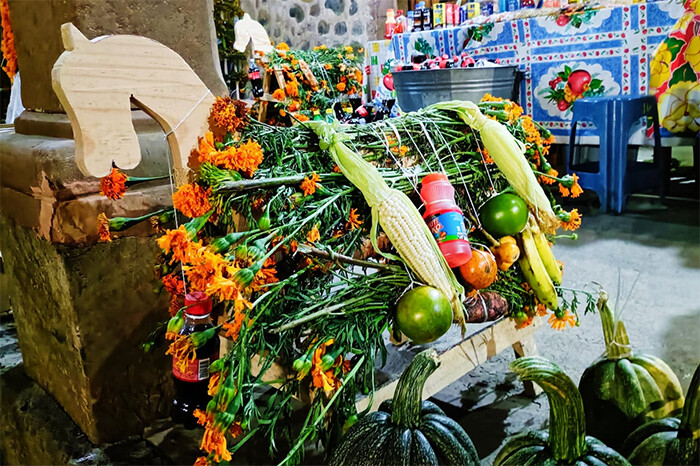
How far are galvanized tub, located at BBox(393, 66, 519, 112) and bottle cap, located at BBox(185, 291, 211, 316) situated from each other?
298cm

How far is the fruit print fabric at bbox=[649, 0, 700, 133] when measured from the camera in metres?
3.68

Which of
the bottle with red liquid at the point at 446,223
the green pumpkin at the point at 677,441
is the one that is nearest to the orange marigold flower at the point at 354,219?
the bottle with red liquid at the point at 446,223

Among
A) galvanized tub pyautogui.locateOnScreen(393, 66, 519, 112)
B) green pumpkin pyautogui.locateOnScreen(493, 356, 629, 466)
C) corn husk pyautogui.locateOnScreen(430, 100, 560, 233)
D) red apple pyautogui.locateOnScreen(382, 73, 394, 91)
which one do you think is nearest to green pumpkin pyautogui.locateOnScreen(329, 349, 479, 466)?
green pumpkin pyautogui.locateOnScreen(493, 356, 629, 466)

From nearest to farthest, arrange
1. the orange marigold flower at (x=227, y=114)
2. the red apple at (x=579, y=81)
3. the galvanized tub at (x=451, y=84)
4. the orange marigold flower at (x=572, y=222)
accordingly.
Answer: the orange marigold flower at (x=227, y=114) → the orange marigold flower at (x=572, y=222) → the galvanized tub at (x=451, y=84) → the red apple at (x=579, y=81)

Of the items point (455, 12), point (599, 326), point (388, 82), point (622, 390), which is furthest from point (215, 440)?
point (455, 12)

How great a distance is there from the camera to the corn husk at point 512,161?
5.28ft

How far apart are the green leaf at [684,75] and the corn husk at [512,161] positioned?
9.17 feet

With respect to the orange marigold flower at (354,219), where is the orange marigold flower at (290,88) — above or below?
above

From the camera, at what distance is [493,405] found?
77.2 inches

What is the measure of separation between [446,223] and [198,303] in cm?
62

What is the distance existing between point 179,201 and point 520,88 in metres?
4.00

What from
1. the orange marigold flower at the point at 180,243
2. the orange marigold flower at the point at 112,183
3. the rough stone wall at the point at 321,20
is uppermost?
the rough stone wall at the point at 321,20

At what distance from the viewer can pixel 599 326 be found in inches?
97.7

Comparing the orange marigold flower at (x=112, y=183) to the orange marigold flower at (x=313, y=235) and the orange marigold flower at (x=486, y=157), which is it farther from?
the orange marigold flower at (x=486, y=157)
